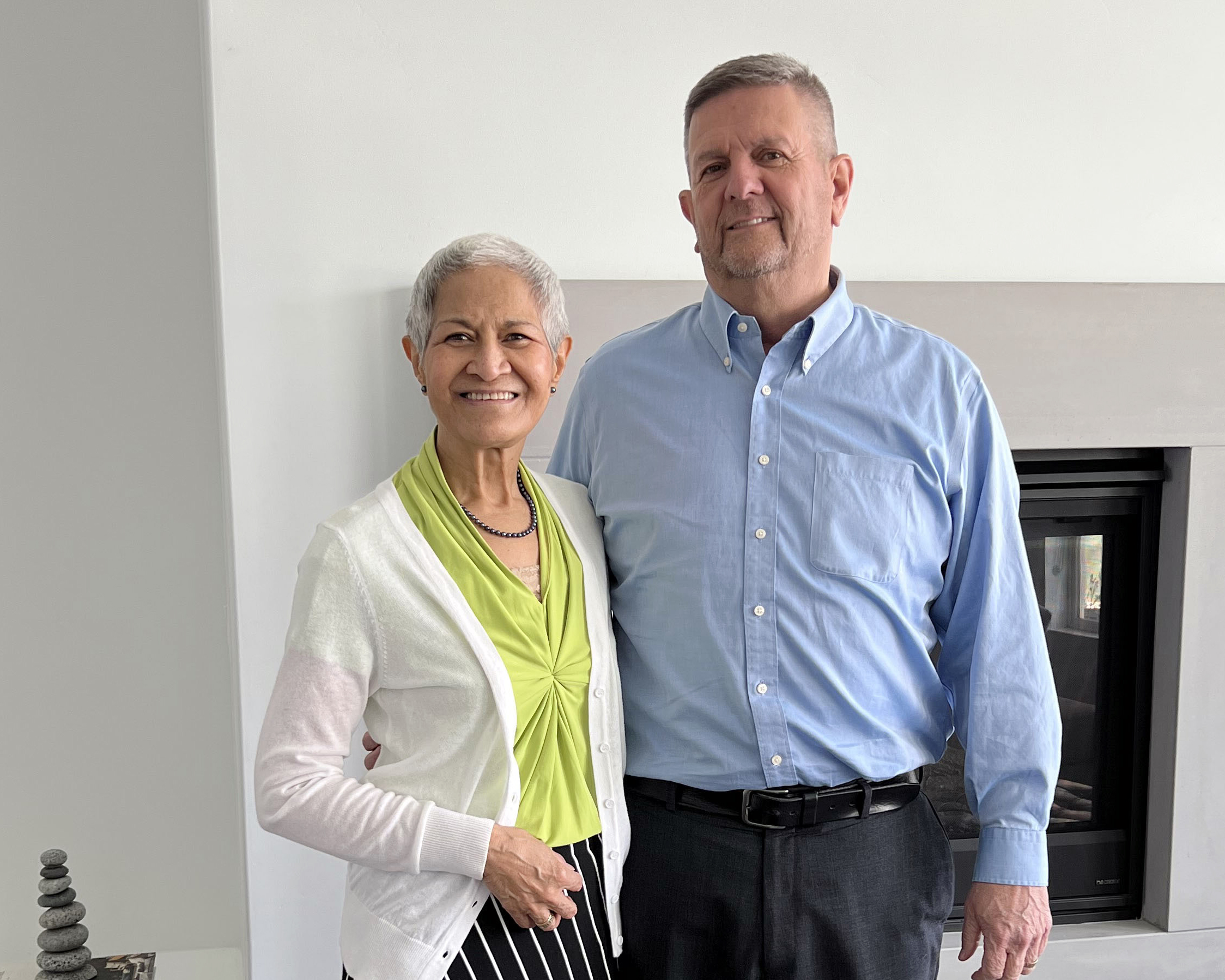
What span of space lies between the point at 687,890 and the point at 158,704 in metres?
1.68

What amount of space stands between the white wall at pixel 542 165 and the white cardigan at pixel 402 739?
32.8 inches

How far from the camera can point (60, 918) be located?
216 cm

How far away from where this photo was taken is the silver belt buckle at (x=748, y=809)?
133cm

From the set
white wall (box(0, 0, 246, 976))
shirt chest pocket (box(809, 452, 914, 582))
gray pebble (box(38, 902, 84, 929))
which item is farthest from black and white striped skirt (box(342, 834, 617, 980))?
white wall (box(0, 0, 246, 976))

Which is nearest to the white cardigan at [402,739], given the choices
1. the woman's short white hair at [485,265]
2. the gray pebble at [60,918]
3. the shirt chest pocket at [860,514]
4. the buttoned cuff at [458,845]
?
the buttoned cuff at [458,845]

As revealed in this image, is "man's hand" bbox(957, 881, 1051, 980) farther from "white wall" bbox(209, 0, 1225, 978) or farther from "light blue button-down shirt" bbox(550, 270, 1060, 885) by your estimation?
Answer: "white wall" bbox(209, 0, 1225, 978)

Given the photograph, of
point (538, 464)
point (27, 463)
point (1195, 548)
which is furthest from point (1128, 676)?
point (27, 463)

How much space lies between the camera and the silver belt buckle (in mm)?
1330

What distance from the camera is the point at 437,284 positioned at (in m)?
1.23

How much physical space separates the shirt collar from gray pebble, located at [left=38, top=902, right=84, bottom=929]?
5.51 ft

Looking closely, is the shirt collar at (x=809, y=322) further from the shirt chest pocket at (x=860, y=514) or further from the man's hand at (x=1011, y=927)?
the man's hand at (x=1011, y=927)

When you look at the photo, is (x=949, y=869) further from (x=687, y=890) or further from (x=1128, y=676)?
(x=1128, y=676)

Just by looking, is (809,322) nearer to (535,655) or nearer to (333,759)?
(535,655)

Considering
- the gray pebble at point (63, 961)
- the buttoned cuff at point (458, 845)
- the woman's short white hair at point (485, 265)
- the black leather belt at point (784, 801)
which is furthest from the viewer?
the gray pebble at point (63, 961)
